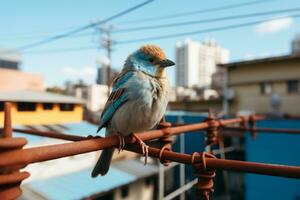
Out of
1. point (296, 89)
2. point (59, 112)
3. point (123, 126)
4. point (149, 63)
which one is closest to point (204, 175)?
point (123, 126)

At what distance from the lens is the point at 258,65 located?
1631 centimetres

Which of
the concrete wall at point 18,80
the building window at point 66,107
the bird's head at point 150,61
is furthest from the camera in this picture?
the concrete wall at point 18,80

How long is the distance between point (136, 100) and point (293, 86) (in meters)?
15.0

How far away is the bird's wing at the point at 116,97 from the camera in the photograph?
220cm

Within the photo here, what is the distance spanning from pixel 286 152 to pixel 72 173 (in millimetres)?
7161

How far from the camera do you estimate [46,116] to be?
507 inches

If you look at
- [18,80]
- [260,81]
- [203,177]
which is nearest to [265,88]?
[260,81]

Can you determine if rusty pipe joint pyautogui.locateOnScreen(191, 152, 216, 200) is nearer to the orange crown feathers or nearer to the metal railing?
the metal railing

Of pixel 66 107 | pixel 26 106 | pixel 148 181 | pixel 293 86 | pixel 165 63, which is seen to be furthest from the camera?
pixel 293 86

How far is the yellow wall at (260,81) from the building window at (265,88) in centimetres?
15

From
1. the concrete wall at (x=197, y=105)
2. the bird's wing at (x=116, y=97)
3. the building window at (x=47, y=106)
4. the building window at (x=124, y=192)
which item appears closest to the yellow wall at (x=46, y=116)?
the building window at (x=47, y=106)

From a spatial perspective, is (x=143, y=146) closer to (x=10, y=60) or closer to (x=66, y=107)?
(x=66, y=107)

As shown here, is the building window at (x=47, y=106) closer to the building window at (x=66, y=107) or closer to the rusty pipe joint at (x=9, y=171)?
the building window at (x=66, y=107)

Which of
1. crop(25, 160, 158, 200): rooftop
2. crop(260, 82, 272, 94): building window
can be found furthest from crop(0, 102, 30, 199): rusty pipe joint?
crop(260, 82, 272, 94): building window
